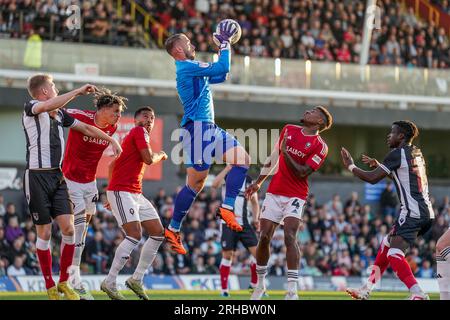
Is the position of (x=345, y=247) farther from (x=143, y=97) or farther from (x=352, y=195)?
(x=143, y=97)

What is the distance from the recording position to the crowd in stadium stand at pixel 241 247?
Result: 904 inches

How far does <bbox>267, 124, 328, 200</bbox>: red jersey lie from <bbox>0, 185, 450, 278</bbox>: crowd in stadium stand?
10.1 m

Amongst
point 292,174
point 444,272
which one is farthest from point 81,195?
point 444,272

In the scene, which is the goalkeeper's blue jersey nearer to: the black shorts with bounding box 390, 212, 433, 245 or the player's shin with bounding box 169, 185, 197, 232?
the player's shin with bounding box 169, 185, 197, 232

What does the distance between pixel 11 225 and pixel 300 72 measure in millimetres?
10166

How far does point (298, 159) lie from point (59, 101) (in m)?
3.58

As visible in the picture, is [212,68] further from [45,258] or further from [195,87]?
[45,258]

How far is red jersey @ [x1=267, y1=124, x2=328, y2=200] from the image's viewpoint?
13.5m

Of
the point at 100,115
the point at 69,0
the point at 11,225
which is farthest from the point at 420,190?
the point at 69,0

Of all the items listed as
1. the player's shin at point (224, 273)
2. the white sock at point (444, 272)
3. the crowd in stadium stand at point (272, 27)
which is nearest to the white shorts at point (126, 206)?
the white sock at point (444, 272)

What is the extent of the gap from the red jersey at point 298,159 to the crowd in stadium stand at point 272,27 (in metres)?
15.0

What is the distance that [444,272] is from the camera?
43.0 ft

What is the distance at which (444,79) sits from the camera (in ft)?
100

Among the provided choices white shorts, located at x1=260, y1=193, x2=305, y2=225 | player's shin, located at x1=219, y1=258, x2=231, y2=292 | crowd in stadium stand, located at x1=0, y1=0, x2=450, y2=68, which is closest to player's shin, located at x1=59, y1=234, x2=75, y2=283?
white shorts, located at x1=260, y1=193, x2=305, y2=225
